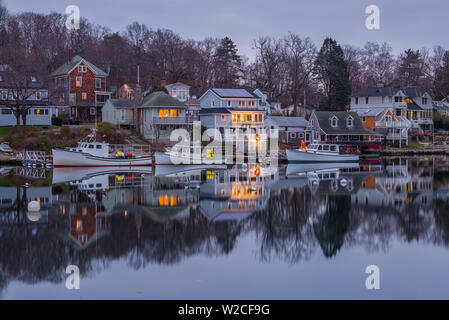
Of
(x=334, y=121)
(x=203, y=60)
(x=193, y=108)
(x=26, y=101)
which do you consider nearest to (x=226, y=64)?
(x=203, y=60)

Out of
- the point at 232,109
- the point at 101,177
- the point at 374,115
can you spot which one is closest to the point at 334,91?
the point at 374,115

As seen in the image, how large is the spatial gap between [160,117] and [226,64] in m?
39.9

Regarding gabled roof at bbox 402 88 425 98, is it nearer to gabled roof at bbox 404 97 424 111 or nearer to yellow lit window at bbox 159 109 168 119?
gabled roof at bbox 404 97 424 111

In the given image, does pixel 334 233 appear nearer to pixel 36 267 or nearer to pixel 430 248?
pixel 430 248

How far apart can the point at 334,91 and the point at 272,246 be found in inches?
3054

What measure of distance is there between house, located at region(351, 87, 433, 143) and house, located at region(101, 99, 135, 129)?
123 feet

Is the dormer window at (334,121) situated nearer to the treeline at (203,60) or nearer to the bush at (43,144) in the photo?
the treeline at (203,60)

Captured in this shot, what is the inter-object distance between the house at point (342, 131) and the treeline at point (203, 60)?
1506 cm

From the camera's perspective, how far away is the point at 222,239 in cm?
2436

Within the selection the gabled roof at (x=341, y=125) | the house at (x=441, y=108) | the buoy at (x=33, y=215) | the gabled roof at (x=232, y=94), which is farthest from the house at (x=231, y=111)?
the buoy at (x=33, y=215)

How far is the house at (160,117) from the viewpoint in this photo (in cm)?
7181

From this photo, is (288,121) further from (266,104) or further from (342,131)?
(266,104)

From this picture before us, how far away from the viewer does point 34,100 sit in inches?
2832

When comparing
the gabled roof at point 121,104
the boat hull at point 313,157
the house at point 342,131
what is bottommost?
the boat hull at point 313,157
